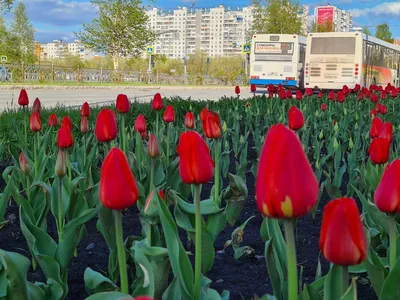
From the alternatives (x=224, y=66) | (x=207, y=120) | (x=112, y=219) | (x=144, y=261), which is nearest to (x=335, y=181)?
(x=207, y=120)

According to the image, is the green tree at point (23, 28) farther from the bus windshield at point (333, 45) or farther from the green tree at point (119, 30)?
the bus windshield at point (333, 45)

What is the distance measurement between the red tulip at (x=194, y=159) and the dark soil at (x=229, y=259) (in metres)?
0.60

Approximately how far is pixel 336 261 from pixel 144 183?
1.92m

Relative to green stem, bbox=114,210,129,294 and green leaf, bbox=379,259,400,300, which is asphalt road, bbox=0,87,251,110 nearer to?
green stem, bbox=114,210,129,294

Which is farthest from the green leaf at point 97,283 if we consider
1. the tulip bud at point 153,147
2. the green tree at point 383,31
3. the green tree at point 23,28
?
the green tree at point 383,31

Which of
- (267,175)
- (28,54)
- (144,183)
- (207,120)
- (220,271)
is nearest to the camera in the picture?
(267,175)

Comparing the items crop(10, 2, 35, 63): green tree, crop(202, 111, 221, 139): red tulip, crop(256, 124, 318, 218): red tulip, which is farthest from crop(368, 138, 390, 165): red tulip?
crop(10, 2, 35, 63): green tree

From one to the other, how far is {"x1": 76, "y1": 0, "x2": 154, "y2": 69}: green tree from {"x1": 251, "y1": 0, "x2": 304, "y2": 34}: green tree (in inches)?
364

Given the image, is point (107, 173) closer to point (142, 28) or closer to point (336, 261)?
point (336, 261)

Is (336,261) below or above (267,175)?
below

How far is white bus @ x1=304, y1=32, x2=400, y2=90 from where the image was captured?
2353 centimetres

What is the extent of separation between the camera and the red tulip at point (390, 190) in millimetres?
1305

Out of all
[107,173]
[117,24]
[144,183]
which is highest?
[117,24]

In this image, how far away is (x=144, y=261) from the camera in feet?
4.47
